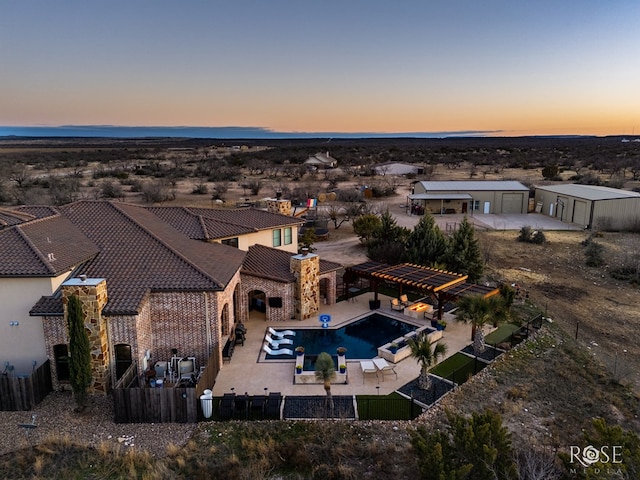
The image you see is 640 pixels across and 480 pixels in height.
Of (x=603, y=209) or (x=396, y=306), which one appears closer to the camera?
(x=396, y=306)

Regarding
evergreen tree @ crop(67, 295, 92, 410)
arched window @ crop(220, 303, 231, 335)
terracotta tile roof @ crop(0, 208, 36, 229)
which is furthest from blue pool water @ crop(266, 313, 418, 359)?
terracotta tile roof @ crop(0, 208, 36, 229)

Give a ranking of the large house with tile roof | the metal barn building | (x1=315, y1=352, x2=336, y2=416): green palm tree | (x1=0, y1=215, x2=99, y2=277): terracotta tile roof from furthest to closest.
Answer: the metal barn building, (x1=0, y1=215, x2=99, y2=277): terracotta tile roof, the large house with tile roof, (x1=315, y1=352, x2=336, y2=416): green palm tree

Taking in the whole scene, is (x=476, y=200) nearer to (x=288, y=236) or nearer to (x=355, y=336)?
(x=288, y=236)

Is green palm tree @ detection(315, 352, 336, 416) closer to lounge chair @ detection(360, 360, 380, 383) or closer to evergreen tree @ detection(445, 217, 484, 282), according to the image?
lounge chair @ detection(360, 360, 380, 383)

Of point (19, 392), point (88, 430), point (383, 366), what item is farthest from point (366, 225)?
point (19, 392)

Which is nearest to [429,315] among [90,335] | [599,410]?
[599,410]

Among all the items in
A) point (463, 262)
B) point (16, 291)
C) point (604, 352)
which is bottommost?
point (604, 352)

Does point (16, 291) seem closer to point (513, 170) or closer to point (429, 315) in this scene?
point (429, 315)
